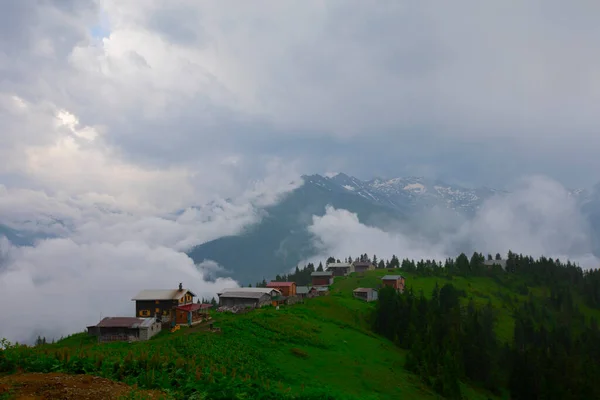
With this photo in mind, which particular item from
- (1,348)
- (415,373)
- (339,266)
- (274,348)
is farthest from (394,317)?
(339,266)

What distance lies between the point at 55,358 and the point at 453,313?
69778 mm

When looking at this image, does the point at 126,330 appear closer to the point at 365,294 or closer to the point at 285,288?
the point at 285,288

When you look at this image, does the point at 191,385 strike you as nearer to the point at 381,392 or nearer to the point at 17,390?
the point at 17,390

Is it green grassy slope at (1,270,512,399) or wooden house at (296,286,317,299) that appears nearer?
green grassy slope at (1,270,512,399)

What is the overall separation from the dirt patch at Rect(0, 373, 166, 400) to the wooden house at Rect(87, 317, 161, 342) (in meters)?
36.9

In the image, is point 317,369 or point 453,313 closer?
point 317,369

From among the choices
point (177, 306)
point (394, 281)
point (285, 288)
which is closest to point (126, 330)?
point (177, 306)

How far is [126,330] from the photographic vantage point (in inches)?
2393

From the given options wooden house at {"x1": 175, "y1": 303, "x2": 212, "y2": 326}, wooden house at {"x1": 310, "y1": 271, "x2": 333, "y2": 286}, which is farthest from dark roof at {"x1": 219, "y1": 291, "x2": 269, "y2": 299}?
wooden house at {"x1": 310, "y1": 271, "x2": 333, "y2": 286}

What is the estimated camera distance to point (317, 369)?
41.3 meters

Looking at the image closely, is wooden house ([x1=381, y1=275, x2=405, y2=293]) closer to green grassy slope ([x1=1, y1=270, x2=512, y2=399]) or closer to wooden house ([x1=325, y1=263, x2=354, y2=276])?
wooden house ([x1=325, y1=263, x2=354, y2=276])

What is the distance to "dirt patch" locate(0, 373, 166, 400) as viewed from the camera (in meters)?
19.9

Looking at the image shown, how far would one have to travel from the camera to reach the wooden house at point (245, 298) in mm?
87750

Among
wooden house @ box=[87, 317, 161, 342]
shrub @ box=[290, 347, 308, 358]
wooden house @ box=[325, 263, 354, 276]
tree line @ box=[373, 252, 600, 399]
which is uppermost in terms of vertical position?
wooden house @ box=[325, 263, 354, 276]
